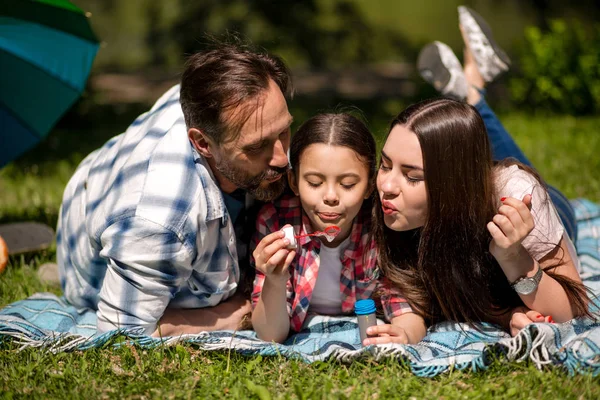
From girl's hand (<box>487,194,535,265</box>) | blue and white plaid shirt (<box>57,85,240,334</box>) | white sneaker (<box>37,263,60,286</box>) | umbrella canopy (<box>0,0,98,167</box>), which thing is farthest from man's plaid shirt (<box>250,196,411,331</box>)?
umbrella canopy (<box>0,0,98,167</box>)

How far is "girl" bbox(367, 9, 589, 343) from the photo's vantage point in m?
2.95

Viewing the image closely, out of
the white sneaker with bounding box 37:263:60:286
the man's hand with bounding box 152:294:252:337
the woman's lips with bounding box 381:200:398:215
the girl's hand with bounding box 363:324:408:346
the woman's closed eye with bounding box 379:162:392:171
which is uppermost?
the woman's closed eye with bounding box 379:162:392:171

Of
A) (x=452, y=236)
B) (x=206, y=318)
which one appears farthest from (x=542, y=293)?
(x=206, y=318)

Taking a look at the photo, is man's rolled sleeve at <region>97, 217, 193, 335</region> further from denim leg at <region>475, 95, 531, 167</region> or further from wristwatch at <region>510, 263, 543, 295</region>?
denim leg at <region>475, 95, 531, 167</region>

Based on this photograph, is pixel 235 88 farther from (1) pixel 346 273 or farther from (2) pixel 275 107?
(1) pixel 346 273

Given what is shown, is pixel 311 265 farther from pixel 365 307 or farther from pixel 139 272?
pixel 139 272

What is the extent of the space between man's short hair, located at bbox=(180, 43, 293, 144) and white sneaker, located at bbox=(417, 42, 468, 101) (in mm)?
1410

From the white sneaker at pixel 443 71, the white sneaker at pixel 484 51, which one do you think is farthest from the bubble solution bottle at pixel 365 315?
the white sneaker at pixel 484 51

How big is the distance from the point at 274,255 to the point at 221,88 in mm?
778

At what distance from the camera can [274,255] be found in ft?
9.30

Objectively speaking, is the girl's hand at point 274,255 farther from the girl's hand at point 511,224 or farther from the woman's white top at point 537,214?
the woman's white top at point 537,214

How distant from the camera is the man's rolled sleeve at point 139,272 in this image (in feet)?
9.70

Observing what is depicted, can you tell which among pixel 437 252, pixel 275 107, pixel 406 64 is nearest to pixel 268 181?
pixel 275 107

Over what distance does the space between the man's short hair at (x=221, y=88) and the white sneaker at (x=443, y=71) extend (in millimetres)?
1410
